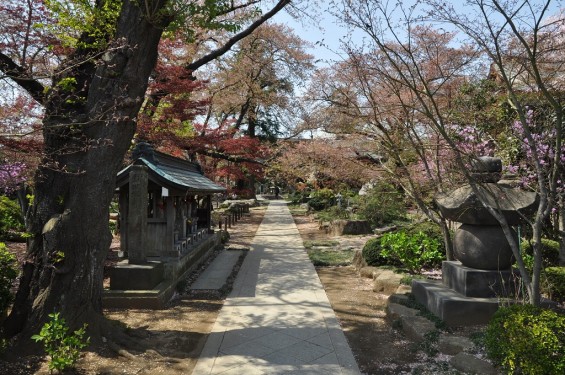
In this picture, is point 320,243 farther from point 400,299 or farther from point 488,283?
point 488,283

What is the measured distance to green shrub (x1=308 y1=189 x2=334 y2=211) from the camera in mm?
28850

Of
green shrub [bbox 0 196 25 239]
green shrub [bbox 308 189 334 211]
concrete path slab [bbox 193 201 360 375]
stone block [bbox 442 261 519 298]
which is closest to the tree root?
concrete path slab [bbox 193 201 360 375]

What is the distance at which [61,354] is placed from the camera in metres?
4.46

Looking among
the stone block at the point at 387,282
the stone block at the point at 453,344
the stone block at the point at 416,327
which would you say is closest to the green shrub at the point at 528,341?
the stone block at the point at 453,344

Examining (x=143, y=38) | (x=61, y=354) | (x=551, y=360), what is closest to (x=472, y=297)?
(x=551, y=360)

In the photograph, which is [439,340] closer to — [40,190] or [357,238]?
[40,190]

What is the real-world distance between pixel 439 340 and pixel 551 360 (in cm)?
→ 176

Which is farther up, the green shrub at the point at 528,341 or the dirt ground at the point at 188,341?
the green shrub at the point at 528,341

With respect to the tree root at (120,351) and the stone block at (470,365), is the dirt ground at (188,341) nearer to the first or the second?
the tree root at (120,351)

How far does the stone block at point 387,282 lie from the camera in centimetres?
895

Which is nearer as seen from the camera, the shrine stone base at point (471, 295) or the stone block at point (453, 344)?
the stone block at point (453, 344)

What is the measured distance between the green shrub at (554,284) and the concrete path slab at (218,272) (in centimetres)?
647

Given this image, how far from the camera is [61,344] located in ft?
15.1

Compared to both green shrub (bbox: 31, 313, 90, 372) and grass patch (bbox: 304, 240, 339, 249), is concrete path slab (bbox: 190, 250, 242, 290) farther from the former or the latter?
green shrub (bbox: 31, 313, 90, 372)
